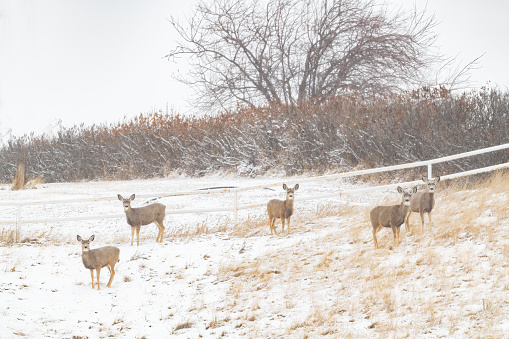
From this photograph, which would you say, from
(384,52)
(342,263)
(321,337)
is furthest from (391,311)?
(384,52)

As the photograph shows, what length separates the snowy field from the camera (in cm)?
641

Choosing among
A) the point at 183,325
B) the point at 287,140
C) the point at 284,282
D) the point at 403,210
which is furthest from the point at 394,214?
the point at 287,140

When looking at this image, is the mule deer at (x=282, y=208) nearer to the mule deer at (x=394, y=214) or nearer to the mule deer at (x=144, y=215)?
the mule deer at (x=144, y=215)

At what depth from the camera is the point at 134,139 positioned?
27.8 metres

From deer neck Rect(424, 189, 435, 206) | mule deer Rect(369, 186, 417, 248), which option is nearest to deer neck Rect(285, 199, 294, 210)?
mule deer Rect(369, 186, 417, 248)

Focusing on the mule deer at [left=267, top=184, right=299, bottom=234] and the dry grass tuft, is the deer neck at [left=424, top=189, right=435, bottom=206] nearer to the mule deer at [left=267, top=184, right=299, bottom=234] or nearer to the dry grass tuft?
the mule deer at [left=267, top=184, right=299, bottom=234]

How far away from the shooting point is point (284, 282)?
8234mm

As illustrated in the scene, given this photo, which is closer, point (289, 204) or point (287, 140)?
point (289, 204)

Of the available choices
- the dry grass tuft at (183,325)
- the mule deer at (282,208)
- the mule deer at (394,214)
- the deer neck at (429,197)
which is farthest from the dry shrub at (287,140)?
the dry grass tuft at (183,325)

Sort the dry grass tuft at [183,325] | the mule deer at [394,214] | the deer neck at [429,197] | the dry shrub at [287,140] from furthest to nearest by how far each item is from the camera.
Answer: the dry shrub at [287,140]
the deer neck at [429,197]
the mule deer at [394,214]
the dry grass tuft at [183,325]

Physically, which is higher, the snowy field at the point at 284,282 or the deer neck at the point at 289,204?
the deer neck at the point at 289,204

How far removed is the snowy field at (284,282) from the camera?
6410mm

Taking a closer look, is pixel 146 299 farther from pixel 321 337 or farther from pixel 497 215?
pixel 497 215

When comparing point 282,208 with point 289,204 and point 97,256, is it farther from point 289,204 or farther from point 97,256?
point 97,256
